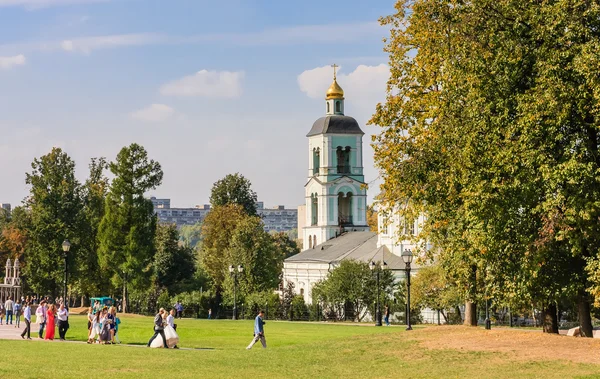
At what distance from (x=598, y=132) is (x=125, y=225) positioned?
51.2 m

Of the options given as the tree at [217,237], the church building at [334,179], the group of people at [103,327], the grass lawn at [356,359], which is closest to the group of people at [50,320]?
the group of people at [103,327]

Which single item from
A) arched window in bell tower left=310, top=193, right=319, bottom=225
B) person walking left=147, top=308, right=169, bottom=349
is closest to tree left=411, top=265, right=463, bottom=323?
person walking left=147, top=308, right=169, bottom=349

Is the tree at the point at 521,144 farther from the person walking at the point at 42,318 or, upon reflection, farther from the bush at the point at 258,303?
the bush at the point at 258,303

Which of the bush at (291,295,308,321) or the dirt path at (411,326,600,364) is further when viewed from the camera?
the bush at (291,295,308,321)

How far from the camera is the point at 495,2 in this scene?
2912 cm

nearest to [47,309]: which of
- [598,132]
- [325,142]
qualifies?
[598,132]

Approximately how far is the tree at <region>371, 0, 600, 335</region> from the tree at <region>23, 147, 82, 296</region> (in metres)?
48.7

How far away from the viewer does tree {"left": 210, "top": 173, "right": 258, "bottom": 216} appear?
121938 mm

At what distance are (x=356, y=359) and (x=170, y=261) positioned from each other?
77.8m

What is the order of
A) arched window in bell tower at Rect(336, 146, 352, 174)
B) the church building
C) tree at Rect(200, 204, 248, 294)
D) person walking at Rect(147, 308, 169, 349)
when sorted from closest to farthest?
person walking at Rect(147, 308, 169, 349)
tree at Rect(200, 204, 248, 294)
the church building
arched window in bell tower at Rect(336, 146, 352, 174)

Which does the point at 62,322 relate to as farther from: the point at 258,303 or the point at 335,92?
the point at 335,92

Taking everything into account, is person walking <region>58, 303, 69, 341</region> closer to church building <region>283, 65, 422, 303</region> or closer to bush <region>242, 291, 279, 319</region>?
bush <region>242, 291, 279, 319</region>

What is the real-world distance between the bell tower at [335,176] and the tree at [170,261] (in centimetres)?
1642

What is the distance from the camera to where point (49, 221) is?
75.7 metres
